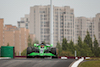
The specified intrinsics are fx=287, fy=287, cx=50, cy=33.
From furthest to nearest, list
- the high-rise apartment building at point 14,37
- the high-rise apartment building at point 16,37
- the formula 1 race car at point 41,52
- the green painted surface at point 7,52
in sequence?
the high-rise apartment building at point 16,37, the high-rise apartment building at point 14,37, the green painted surface at point 7,52, the formula 1 race car at point 41,52

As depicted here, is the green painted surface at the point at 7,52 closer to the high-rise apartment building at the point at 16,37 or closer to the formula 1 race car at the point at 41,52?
the formula 1 race car at the point at 41,52

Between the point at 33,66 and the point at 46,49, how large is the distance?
13307mm

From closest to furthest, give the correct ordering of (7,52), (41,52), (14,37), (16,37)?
(41,52), (7,52), (14,37), (16,37)

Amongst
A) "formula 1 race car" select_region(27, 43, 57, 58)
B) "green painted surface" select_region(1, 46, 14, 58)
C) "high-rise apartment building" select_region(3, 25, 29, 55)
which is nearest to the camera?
"formula 1 race car" select_region(27, 43, 57, 58)

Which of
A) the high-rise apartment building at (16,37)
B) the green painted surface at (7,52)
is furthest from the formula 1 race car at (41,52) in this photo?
the high-rise apartment building at (16,37)

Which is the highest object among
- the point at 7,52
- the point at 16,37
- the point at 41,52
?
the point at 16,37

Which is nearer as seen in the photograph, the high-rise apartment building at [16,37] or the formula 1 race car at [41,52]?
the formula 1 race car at [41,52]

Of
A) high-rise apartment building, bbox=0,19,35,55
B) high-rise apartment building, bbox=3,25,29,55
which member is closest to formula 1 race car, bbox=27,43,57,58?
high-rise apartment building, bbox=0,19,35,55

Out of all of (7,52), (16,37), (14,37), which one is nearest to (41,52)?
(7,52)

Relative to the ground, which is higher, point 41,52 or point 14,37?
point 14,37

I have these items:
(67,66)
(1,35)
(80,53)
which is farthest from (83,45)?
(67,66)

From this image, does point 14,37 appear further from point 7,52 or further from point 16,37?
point 7,52

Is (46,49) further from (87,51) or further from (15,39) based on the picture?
(15,39)

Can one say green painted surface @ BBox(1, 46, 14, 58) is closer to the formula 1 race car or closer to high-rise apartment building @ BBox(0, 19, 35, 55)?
the formula 1 race car
